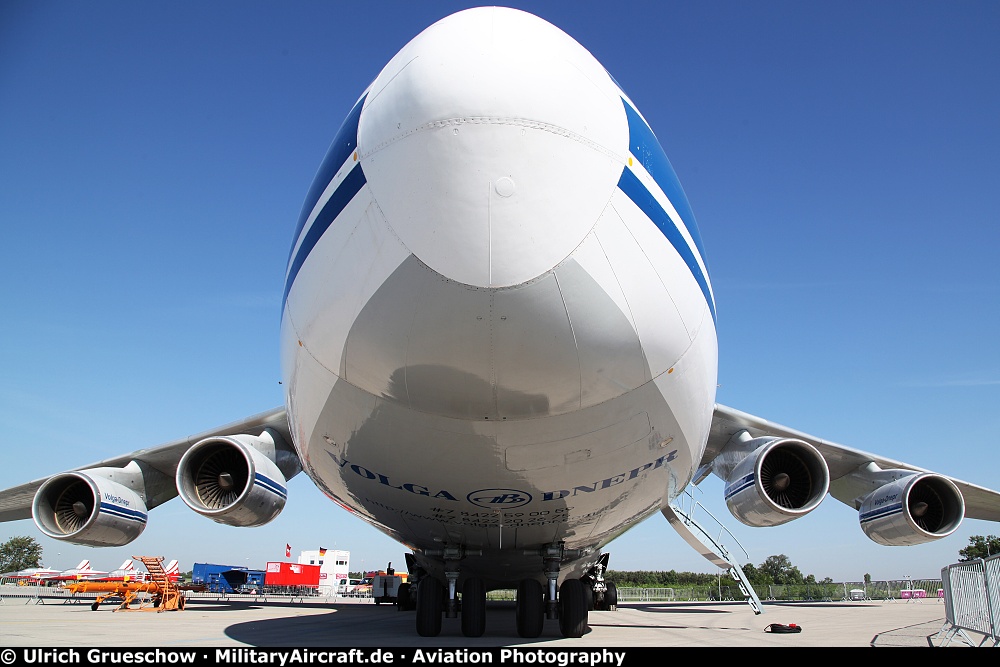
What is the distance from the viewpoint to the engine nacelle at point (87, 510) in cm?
847

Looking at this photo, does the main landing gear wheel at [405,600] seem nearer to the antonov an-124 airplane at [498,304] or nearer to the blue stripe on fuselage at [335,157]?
the antonov an-124 airplane at [498,304]

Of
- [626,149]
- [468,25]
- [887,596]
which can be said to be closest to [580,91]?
[626,149]

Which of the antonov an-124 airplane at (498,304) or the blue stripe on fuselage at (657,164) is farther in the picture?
the blue stripe on fuselage at (657,164)

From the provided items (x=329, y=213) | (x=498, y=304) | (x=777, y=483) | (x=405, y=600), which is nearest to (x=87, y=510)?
(x=329, y=213)

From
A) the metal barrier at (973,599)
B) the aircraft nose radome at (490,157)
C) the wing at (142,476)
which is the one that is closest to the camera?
the aircraft nose radome at (490,157)

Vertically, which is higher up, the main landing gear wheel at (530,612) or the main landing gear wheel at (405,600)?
the main landing gear wheel at (530,612)

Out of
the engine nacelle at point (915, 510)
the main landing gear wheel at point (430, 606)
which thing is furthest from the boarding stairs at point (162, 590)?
the engine nacelle at point (915, 510)

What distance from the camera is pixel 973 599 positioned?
8.76 m

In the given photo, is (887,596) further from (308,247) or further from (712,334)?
(308,247)

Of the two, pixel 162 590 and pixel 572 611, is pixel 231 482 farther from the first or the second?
pixel 162 590

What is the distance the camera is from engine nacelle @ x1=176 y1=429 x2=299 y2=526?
697 centimetres

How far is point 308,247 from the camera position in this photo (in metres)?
5.01

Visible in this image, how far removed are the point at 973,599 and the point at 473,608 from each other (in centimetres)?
686

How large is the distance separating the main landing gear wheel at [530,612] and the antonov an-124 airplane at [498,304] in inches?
0.8
